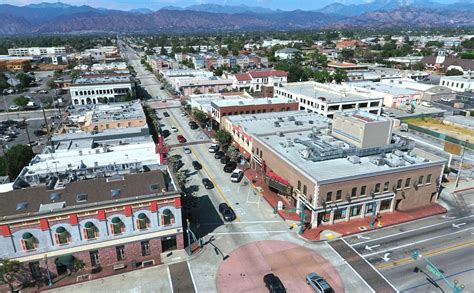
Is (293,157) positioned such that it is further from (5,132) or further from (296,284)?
(5,132)

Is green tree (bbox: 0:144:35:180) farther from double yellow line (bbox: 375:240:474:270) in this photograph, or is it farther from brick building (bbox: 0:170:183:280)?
double yellow line (bbox: 375:240:474:270)

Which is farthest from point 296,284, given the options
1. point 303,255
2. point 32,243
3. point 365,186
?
point 32,243

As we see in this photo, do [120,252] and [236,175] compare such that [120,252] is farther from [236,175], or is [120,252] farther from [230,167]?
[230,167]

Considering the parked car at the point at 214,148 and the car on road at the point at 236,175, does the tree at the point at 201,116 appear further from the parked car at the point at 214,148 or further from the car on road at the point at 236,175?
the car on road at the point at 236,175

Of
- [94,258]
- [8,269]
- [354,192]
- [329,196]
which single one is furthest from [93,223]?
[354,192]

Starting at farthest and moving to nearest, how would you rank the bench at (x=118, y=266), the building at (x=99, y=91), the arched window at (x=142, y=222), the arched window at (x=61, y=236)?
the building at (x=99, y=91)
the bench at (x=118, y=266)
the arched window at (x=142, y=222)
the arched window at (x=61, y=236)

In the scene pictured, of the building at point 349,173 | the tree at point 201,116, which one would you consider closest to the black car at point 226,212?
the building at point 349,173
